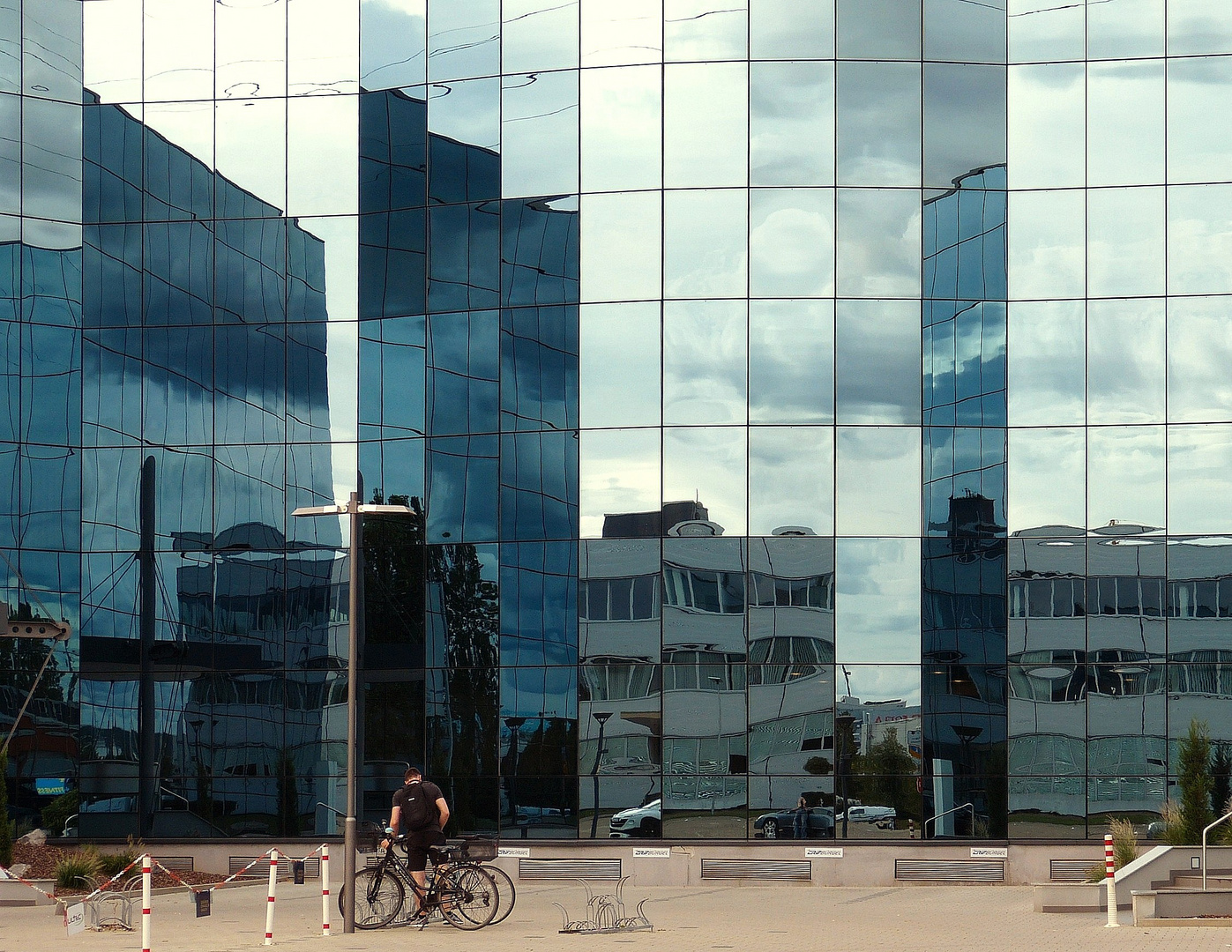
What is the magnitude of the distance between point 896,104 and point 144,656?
58.7ft

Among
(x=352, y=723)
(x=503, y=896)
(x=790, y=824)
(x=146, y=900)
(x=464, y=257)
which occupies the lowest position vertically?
(x=503, y=896)

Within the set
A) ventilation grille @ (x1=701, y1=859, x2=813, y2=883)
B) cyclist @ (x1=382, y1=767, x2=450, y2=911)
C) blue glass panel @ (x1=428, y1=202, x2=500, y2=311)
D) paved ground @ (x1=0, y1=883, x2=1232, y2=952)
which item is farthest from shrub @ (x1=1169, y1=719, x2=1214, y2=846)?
blue glass panel @ (x1=428, y1=202, x2=500, y2=311)

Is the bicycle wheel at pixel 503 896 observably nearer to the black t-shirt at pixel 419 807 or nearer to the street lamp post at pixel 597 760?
the black t-shirt at pixel 419 807

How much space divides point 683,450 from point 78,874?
1251cm

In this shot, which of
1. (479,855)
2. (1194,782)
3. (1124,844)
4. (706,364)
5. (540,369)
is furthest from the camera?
(540,369)

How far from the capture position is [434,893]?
18438 mm

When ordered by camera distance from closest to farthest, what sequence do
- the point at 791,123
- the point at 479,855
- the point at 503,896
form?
1. the point at 479,855
2. the point at 503,896
3. the point at 791,123

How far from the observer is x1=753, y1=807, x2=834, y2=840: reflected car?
27.8 meters

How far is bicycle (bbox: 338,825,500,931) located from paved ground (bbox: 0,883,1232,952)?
24 cm

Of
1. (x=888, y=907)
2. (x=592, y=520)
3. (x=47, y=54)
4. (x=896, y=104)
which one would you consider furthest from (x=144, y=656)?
(x=896, y=104)

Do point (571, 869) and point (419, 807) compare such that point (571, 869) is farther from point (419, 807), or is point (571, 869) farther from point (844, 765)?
point (419, 807)

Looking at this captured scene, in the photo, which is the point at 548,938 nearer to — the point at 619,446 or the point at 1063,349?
the point at 619,446

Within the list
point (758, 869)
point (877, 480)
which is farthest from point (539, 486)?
point (758, 869)

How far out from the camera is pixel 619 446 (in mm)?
28875
